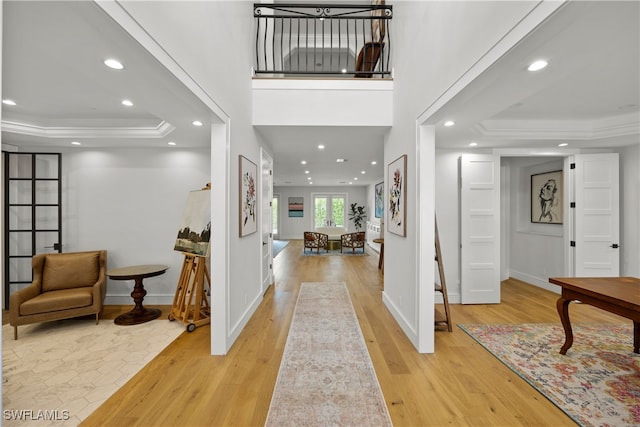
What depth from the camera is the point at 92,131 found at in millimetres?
3707

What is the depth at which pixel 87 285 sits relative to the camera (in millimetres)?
3707

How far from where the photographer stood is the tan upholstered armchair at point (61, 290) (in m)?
3.10

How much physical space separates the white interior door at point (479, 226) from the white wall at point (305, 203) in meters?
8.44

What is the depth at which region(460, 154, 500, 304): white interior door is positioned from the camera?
13.8 ft

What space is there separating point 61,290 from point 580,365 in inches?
229

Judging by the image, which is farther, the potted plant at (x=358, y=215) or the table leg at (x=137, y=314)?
the potted plant at (x=358, y=215)

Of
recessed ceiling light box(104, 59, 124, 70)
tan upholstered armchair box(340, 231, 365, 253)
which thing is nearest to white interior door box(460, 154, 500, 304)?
recessed ceiling light box(104, 59, 124, 70)

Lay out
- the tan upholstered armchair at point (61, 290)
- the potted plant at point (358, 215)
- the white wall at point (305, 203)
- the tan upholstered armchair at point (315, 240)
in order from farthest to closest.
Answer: the white wall at point (305, 203) → the potted plant at point (358, 215) → the tan upholstered armchair at point (315, 240) → the tan upholstered armchair at point (61, 290)

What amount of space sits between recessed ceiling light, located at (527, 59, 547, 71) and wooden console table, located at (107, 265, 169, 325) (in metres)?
4.33

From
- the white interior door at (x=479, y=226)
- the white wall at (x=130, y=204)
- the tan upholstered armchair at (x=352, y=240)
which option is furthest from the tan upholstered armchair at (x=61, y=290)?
the tan upholstered armchair at (x=352, y=240)

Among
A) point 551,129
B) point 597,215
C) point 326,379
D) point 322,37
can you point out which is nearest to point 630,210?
point 597,215

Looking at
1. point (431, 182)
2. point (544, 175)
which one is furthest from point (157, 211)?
point (544, 175)

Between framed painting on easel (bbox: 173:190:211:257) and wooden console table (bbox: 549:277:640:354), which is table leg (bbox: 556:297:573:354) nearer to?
wooden console table (bbox: 549:277:640:354)

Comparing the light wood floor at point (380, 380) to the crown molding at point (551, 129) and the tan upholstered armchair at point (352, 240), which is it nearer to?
the crown molding at point (551, 129)
